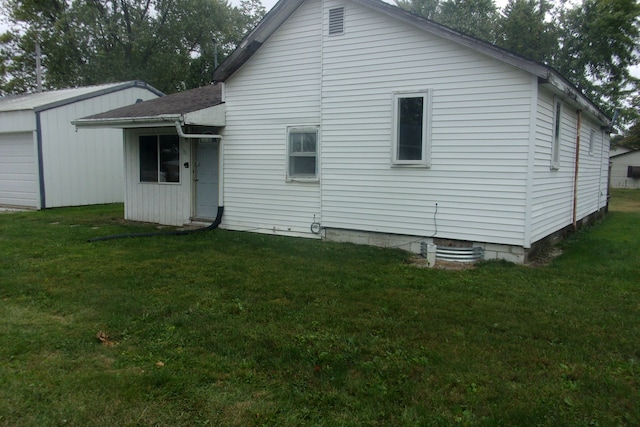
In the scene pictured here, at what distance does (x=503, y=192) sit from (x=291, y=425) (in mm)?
5464

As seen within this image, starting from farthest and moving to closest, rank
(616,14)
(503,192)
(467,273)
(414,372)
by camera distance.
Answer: (616,14) < (503,192) < (467,273) < (414,372)

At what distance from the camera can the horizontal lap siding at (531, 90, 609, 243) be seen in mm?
7324

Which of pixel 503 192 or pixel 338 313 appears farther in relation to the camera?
pixel 503 192

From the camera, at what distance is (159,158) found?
11.0m

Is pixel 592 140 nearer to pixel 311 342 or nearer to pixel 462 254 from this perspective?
pixel 462 254

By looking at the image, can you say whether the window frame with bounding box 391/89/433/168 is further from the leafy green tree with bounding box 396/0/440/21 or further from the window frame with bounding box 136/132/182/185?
the leafy green tree with bounding box 396/0/440/21

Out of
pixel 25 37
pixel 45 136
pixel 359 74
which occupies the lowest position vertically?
pixel 45 136

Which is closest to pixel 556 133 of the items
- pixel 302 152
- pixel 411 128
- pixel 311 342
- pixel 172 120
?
pixel 411 128

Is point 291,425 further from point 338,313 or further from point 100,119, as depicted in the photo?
point 100,119

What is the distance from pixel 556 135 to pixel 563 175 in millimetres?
1087

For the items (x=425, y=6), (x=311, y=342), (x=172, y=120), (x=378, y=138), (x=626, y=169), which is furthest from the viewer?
(x=626, y=169)

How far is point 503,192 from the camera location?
278 inches

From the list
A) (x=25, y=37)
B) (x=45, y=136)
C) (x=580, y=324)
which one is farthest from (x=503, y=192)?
(x=25, y=37)

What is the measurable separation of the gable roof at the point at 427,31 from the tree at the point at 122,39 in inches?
753
